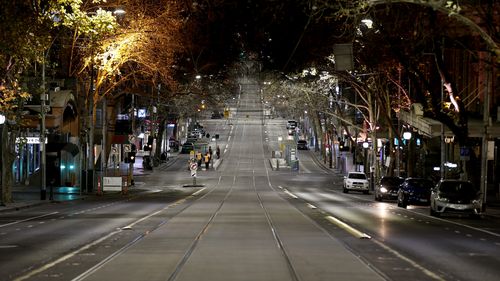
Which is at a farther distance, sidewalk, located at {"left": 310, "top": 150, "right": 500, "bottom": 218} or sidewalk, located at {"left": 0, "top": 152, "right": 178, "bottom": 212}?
sidewalk, located at {"left": 310, "top": 150, "right": 500, "bottom": 218}

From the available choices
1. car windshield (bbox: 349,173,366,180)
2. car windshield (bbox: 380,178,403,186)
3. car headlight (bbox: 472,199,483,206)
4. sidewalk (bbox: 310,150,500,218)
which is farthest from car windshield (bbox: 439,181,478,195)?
car windshield (bbox: 349,173,366,180)

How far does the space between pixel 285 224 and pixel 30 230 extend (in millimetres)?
7846

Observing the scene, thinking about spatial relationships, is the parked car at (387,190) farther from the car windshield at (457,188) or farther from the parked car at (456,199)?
the parked car at (456,199)

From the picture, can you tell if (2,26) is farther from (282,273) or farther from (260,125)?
(260,125)

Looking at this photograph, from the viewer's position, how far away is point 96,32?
34156 mm

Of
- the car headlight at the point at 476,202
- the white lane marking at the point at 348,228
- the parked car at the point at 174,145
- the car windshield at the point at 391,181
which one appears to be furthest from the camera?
the parked car at the point at 174,145

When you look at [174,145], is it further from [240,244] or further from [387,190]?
[240,244]

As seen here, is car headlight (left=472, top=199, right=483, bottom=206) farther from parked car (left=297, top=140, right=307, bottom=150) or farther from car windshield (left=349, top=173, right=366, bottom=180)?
parked car (left=297, top=140, right=307, bottom=150)

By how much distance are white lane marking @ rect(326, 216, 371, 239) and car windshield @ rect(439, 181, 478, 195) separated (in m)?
6.25

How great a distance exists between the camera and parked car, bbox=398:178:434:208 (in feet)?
131

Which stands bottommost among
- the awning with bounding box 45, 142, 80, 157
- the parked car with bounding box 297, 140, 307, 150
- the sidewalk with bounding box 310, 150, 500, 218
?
the sidewalk with bounding box 310, 150, 500, 218

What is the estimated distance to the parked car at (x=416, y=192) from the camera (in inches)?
1577

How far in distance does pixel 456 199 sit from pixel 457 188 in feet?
3.08

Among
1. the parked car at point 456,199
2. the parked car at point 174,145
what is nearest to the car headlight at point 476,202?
the parked car at point 456,199
